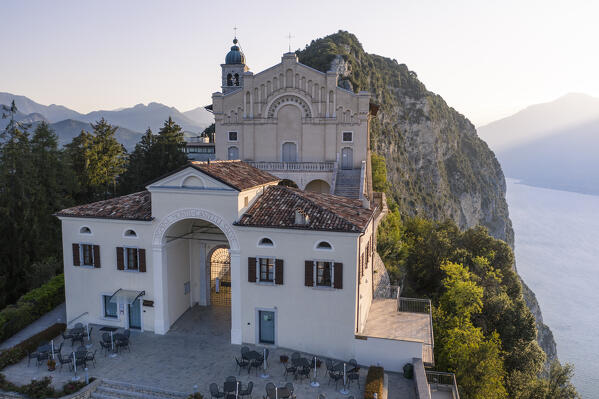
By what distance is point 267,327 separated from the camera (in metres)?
22.0

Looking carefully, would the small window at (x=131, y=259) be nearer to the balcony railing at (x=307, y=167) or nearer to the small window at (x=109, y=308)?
the small window at (x=109, y=308)

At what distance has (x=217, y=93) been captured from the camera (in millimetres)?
42000

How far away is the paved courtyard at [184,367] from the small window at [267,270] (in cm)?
377

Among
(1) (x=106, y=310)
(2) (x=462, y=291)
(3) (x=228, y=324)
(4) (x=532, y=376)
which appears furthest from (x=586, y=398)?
(1) (x=106, y=310)

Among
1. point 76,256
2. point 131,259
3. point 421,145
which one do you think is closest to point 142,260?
point 131,259

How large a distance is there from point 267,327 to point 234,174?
29.2 feet

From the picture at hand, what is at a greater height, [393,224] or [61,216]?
[61,216]

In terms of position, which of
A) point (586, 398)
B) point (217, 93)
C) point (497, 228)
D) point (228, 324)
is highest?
point (217, 93)

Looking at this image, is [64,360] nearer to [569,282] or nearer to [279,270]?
[279,270]

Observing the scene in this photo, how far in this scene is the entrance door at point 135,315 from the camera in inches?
939

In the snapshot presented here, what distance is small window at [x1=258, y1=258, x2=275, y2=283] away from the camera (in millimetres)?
21641

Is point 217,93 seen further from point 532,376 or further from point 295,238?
point 532,376

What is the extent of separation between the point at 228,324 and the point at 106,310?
24.0 feet

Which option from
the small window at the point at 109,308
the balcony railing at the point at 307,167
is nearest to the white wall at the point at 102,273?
the small window at the point at 109,308
